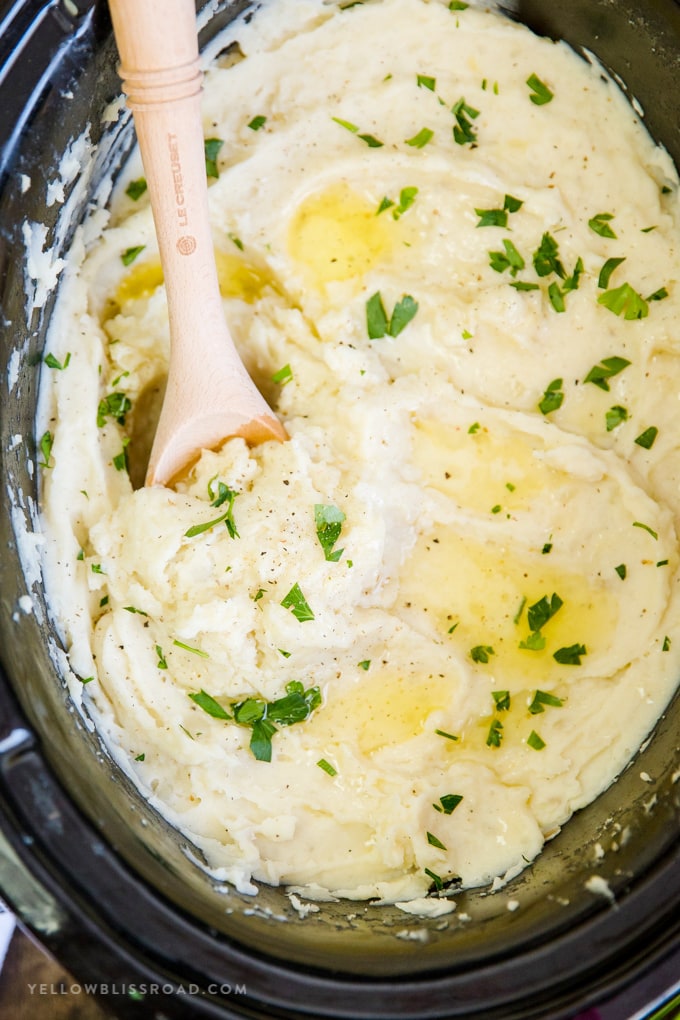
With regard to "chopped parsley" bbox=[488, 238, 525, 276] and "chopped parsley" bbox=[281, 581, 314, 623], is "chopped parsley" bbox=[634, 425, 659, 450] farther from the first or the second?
"chopped parsley" bbox=[281, 581, 314, 623]

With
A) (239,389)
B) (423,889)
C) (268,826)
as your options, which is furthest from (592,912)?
(239,389)

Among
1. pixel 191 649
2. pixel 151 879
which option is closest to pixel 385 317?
pixel 191 649

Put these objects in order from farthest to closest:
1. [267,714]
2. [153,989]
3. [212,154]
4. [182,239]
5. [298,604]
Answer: [212,154] < [267,714] < [298,604] < [182,239] < [153,989]

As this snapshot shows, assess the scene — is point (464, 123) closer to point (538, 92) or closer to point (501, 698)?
point (538, 92)

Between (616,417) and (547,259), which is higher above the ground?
(547,259)

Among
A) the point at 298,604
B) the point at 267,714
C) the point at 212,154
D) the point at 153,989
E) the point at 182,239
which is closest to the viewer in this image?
the point at 153,989

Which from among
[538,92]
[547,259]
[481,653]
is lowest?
[481,653]

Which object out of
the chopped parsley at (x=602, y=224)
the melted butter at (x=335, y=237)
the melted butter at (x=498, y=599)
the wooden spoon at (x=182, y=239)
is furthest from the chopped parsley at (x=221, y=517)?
the chopped parsley at (x=602, y=224)

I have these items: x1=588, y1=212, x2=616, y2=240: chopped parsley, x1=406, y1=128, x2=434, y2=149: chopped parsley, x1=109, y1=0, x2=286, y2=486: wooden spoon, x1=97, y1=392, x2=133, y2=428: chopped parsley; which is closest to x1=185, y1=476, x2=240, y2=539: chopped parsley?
x1=109, y1=0, x2=286, y2=486: wooden spoon
